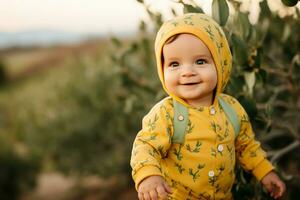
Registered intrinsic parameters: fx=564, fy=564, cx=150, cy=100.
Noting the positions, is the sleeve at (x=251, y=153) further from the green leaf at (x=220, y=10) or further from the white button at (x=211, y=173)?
the green leaf at (x=220, y=10)

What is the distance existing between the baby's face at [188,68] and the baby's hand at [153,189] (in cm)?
41

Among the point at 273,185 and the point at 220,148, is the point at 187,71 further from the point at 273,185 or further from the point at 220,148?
the point at 273,185

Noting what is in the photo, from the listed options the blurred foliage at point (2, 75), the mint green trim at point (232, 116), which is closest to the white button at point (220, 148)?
the mint green trim at point (232, 116)

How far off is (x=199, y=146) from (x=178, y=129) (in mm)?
109

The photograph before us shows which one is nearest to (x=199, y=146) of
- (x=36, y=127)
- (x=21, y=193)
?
(x=36, y=127)

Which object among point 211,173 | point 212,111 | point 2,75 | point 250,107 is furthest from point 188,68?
point 2,75

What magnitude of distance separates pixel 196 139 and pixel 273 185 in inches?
18.7

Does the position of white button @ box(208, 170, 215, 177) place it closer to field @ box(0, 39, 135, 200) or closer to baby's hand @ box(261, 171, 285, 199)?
baby's hand @ box(261, 171, 285, 199)

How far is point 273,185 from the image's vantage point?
248 centimetres

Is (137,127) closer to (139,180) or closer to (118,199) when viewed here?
(118,199)

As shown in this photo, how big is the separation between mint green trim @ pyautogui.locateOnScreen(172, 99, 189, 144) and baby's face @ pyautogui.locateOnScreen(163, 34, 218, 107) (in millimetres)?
51

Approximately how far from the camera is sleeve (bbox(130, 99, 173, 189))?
2092mm

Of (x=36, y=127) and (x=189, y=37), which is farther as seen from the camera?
(x=36, y=127)

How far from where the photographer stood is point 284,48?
11.8 feet
